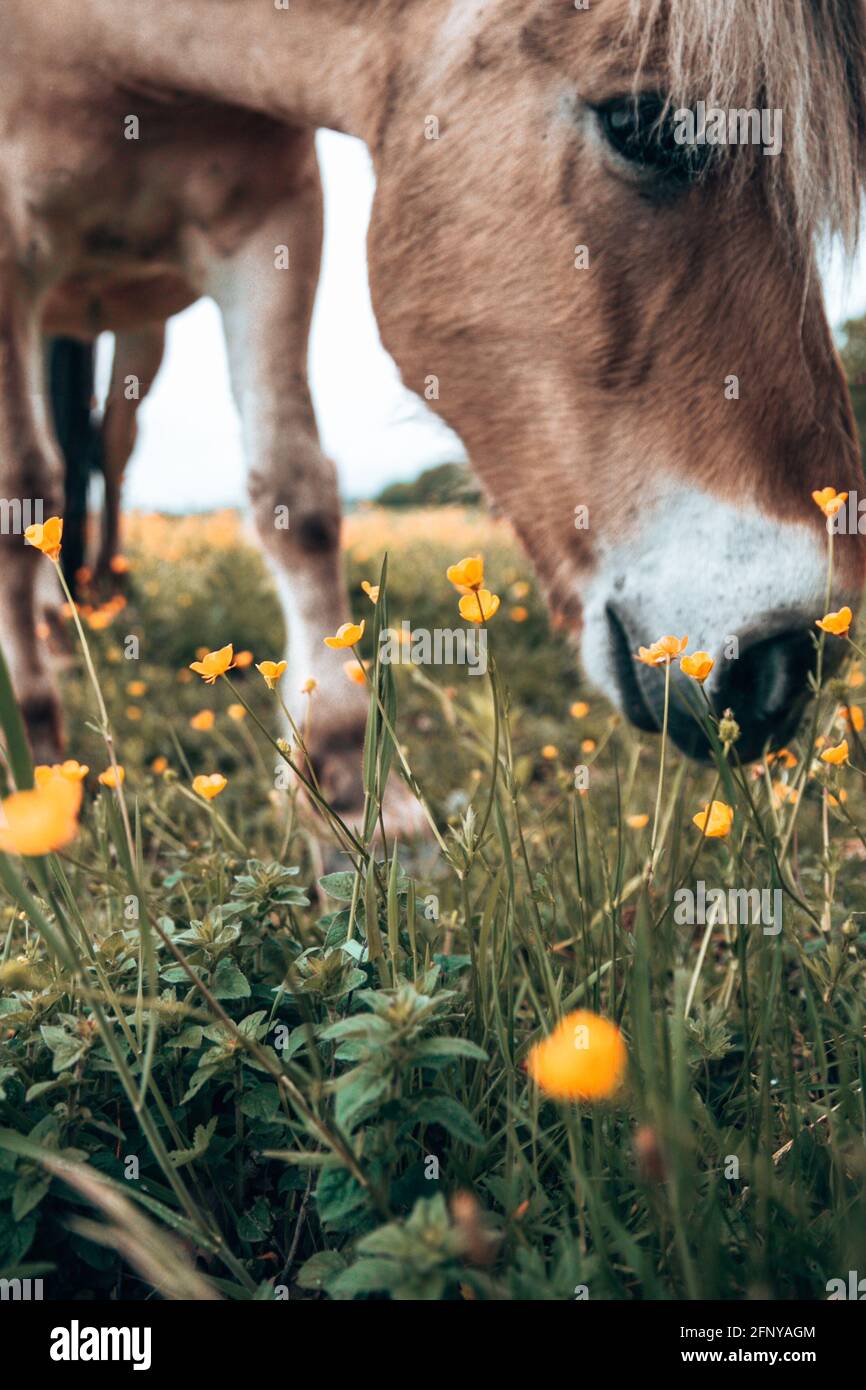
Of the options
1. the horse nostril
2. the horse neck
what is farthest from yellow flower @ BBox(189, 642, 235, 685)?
the horse neck

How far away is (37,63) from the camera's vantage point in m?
2.17

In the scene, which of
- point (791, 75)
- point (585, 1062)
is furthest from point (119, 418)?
point (585, 1062)

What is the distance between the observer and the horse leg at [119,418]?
14.2 feet

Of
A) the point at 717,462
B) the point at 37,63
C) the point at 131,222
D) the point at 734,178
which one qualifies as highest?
the point at 37,63

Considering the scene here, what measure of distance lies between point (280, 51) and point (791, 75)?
1.05 m

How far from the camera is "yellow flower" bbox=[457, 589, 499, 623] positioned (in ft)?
3.55

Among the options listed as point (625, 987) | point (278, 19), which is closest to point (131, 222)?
point (278, 19)

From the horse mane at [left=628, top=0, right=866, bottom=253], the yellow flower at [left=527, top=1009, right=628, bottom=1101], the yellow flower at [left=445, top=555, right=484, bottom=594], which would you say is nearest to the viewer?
the yellow flower at [left=527, top=1009, right=628, bottom=1101]

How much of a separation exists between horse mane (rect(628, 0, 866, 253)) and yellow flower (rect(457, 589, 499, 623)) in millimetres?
1023

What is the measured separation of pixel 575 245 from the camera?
1749mm

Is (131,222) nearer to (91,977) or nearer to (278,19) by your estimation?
(278,19)

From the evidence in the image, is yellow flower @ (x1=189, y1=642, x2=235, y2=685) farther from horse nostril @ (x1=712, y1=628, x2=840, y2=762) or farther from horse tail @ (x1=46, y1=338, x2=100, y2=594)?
horse tail @ (x1=46, y1=338, x2=100, y2=594)
